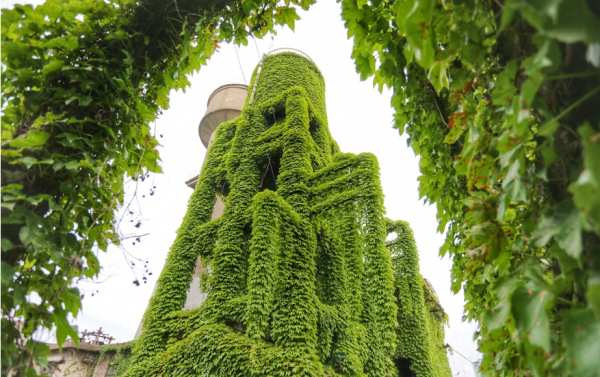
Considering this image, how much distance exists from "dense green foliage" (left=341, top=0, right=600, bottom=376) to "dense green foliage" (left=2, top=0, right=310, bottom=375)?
5.09 feet

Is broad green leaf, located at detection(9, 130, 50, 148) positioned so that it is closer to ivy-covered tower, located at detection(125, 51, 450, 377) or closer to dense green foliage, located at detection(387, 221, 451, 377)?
ivy-covered tower, located at detection(125, 51, 450, 377)

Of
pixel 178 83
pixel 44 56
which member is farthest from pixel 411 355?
A: pixel 44 56

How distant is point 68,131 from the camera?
192 centimetres

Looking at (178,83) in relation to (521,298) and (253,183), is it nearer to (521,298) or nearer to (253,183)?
(521,298)

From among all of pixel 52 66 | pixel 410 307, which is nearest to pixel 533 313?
pixel 52 66

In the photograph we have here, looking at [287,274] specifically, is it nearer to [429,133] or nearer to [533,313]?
[429,133]

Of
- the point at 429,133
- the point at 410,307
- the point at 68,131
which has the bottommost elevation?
the point at 68,131

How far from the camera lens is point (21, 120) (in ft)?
6.29

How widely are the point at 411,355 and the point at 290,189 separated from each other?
6434 millimetres

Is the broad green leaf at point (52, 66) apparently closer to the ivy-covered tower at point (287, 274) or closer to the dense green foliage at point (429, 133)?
the dense green foliage at point (429, 133)

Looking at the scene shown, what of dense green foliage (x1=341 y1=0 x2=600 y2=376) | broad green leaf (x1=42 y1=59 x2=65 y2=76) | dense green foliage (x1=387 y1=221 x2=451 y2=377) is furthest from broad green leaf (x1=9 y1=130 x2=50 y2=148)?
dense green foliage (x1=387 y1=221 x2=451 y2=377)

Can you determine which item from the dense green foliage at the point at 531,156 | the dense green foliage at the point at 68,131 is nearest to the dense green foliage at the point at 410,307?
the dense green foliage at the point at 531,156

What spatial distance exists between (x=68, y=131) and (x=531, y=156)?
7.49 ft

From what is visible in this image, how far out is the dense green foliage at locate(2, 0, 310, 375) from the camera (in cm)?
165
